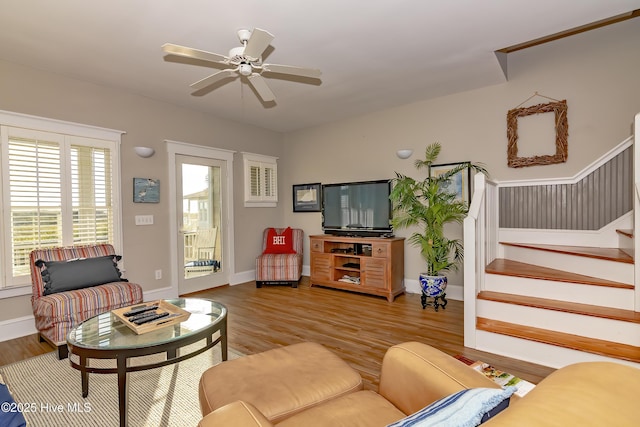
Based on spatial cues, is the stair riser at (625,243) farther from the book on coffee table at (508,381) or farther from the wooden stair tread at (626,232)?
the book on coffee table at (508,381)

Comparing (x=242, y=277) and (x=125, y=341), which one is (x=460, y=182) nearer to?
(x=242, y=277)

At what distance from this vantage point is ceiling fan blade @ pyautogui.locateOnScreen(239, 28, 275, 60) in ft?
6.65

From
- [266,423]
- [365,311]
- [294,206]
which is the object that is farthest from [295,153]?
[266,423]

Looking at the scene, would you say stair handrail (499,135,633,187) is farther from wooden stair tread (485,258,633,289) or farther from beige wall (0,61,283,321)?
beige wall (0,61,283,321)

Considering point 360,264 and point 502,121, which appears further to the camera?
point 360,264

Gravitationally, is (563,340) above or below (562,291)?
below

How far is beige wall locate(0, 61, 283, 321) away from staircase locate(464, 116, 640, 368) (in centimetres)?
367

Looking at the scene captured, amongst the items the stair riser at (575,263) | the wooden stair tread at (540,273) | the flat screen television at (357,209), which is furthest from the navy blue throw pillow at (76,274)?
the stair riser at (575,263)

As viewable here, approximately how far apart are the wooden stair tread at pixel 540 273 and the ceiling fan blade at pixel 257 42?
2.66m

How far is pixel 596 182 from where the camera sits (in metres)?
3.25

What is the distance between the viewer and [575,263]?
9.32ft

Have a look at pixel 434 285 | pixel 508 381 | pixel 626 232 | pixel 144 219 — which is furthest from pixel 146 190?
pixel 626 232

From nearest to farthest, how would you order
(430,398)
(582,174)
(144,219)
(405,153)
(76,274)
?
(430,398) < (76,274) < (582,174) < (144,219) < (405,153)

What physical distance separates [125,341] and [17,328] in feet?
7.74
